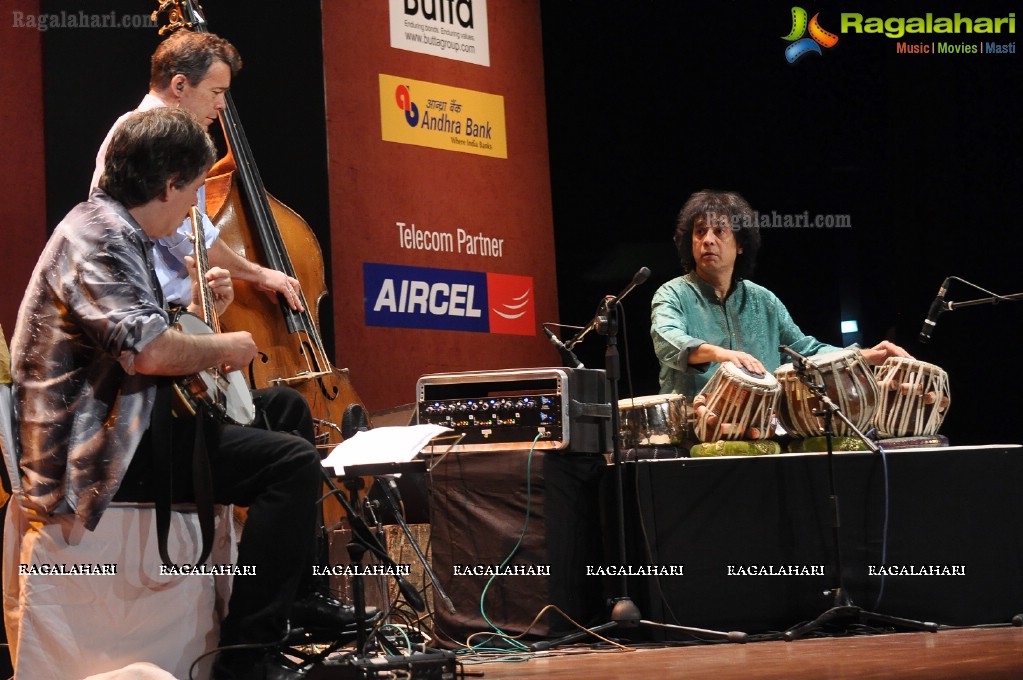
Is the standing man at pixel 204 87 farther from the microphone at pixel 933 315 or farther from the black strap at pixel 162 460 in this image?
the microphone at pixel 933 315

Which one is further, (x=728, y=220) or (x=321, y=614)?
(x=728, y=220)

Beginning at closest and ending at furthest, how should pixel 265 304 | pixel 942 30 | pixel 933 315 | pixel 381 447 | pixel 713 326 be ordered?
pixel 381 447, pixel 265 304, pixel 933 315, pixel 713 326, pixel 942 30

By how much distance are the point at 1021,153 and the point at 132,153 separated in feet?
16.9

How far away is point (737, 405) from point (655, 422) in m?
0.36

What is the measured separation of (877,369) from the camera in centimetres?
438

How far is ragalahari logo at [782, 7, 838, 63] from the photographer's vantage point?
21.7 ft

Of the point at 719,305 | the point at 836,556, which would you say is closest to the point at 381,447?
the point at 836,556

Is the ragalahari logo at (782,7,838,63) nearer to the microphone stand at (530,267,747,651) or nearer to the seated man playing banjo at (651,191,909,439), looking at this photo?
the seated man playing banjo at (651,191,909,439)

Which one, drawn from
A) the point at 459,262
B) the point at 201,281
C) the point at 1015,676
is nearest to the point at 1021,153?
the point at 459,262

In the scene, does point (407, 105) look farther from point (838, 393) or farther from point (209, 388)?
point (209, 388)

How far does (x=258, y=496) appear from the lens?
2.59 meters

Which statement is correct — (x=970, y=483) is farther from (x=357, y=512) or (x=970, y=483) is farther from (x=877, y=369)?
(x=357, y=512)

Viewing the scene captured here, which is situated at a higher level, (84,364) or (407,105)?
(407,105)

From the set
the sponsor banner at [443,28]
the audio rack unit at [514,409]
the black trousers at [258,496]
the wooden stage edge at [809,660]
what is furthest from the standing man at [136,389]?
the sponsor banner at [443,28]
